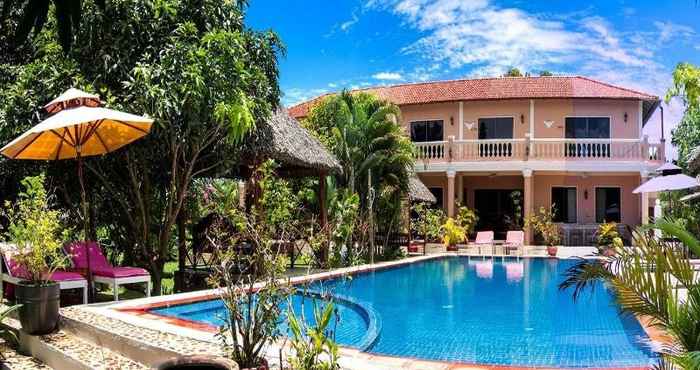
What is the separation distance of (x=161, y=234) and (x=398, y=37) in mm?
35085

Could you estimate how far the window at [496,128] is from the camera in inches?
985

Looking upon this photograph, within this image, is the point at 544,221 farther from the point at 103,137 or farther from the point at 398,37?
the point at 398,37

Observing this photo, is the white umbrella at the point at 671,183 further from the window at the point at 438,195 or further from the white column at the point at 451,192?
the window at the point at 438,195

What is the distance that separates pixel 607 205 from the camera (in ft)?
82.4

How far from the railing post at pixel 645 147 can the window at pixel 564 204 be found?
10.9ft

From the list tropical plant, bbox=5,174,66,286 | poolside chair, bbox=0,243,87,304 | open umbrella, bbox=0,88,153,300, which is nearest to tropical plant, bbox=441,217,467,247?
open umbrella, bbox=0,88,153,300

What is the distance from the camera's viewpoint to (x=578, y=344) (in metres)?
7.76

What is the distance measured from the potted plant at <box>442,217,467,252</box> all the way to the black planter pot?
54.9ft

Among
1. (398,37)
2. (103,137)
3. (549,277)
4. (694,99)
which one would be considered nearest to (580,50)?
(398,37)

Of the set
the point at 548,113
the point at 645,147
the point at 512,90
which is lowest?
the point at 645,147

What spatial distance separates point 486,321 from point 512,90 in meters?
17.4

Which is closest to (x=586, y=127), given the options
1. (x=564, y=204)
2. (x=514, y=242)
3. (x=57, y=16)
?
(x=564, y=204)

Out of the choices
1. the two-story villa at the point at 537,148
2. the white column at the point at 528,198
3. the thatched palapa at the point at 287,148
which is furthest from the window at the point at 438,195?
the thatched palapa at the point at 287,148

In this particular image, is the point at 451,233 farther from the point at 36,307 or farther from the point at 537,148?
the point at 36,307
